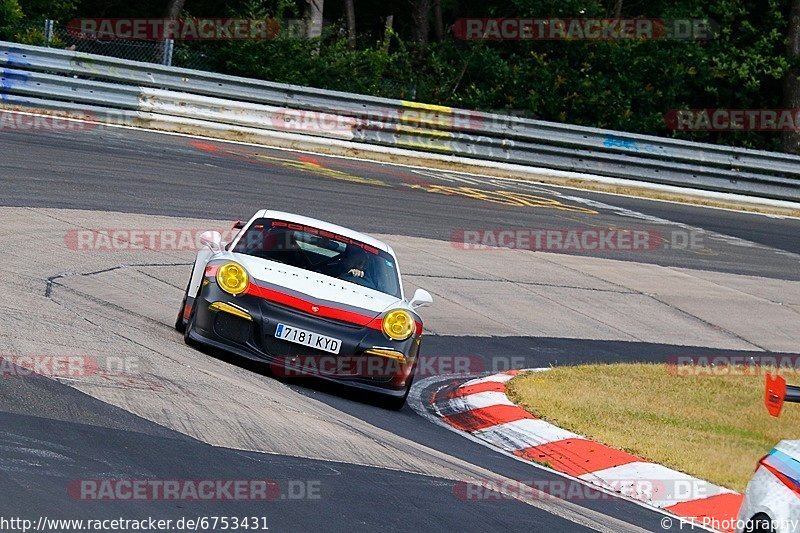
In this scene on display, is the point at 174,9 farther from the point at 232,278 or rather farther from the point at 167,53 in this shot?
the point at 232,278

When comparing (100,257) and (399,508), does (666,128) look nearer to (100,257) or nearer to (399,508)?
(100,257)

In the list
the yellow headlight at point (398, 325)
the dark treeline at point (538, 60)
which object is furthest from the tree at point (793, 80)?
the yellow headlight at point (398, 325)

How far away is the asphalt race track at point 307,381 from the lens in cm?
558

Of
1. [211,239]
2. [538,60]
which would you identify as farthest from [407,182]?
[211,239]

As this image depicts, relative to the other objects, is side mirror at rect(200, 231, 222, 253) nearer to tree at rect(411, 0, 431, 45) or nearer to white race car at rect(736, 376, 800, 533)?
white race car at rect(736, 376, 800, 533)

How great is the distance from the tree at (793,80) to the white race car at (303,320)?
22026mm

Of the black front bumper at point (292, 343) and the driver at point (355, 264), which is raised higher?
the driver at point (355, 264)

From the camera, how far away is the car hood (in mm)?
8469

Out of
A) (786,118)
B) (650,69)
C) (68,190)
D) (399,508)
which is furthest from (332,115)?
(399,508)

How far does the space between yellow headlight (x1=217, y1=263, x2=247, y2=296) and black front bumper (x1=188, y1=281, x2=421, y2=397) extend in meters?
0.05

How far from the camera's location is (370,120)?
21969 mm

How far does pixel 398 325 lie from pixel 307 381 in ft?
2.48

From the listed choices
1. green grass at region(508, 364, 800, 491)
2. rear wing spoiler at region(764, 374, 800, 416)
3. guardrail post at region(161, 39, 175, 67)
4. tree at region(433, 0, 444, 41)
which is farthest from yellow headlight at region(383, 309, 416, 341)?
tree at region(433, 0, 444, 41)

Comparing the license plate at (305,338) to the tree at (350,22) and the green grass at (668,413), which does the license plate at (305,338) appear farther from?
the tree at (350,22)
